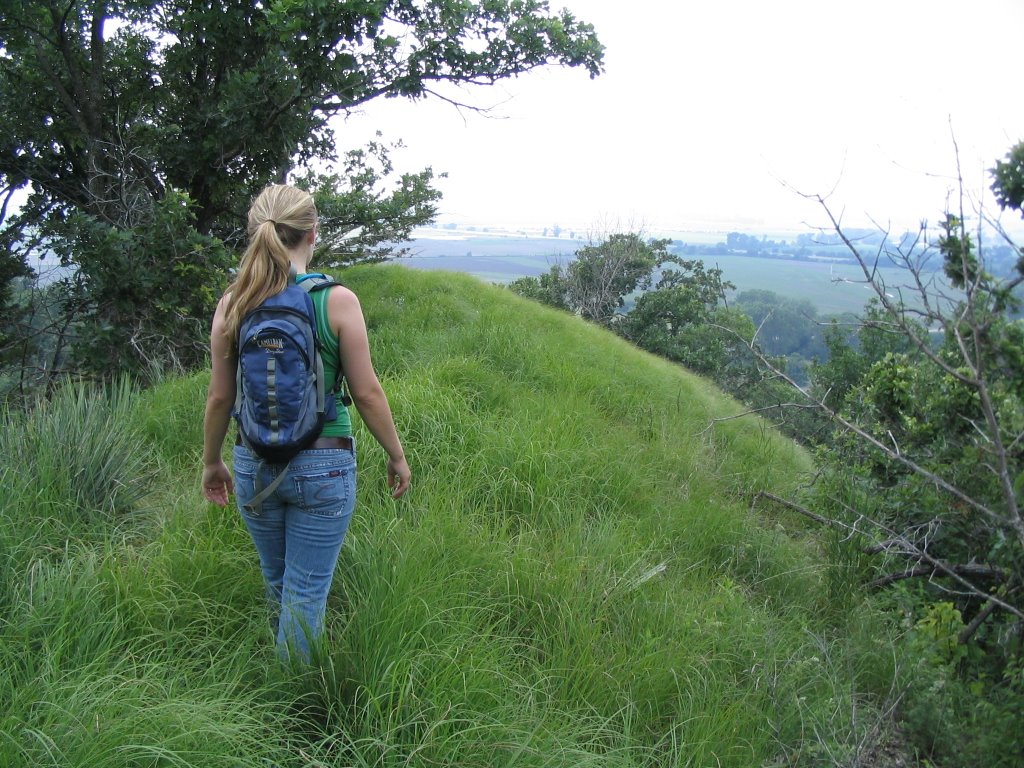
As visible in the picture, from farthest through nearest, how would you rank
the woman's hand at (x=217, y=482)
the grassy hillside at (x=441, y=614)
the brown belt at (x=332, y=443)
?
the woman's hand at (x=217, y=482) < the brown belt at (x=332, y=443) < the grassy hillside at (x=441, y=614)

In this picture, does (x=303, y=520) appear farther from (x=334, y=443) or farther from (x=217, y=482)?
(x=217, y=482)

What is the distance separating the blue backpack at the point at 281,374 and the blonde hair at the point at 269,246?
36mm

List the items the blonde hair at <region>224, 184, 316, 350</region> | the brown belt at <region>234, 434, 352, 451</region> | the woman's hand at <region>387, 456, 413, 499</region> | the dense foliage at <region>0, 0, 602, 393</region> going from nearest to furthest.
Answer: the blonde hair at <region>224, 184, 316, 350</region> → the brown belt at <region>234, 434, 352, 451</region> → the woman's hand at <region>387, 456, 413, 499</region> → the dense foliage at <region>0, 0, 602, 393</region>

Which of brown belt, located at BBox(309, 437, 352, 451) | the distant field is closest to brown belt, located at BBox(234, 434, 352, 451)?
brown belt, located at BBox(309, 437, 352, 451)

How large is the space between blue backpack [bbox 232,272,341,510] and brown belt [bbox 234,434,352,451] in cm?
5

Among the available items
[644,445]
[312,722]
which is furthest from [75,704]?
[644,445]

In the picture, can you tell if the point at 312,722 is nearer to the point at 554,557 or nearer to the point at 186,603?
the point at 186,603

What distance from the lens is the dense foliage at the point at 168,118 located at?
22.4 ft

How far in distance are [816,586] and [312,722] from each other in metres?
3.00

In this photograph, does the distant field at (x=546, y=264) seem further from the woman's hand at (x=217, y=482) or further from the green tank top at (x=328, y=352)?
the woman's hand at (x=217, y=482)

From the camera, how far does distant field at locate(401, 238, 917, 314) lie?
31.7ft

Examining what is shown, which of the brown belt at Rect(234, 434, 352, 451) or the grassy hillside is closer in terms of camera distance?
the grassy hillside

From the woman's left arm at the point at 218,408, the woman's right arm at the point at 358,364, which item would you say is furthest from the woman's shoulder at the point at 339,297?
the woman's left arm at the point at 218,408

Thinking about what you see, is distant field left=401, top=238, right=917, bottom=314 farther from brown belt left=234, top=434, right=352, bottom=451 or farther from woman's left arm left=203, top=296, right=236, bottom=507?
woman's left arm left=203, top=296, right=236, bottom=507
